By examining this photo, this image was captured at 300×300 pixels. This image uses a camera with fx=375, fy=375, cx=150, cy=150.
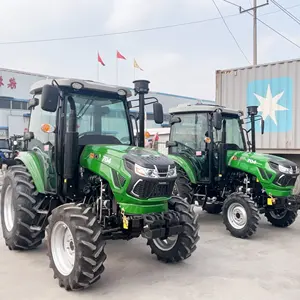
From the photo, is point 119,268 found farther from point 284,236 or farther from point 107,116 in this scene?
point 284,236

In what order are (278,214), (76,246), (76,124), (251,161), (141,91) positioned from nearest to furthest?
(76,246) → (76,124) → (141,91) → (251,161) → (278,214)

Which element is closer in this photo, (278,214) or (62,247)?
(62,247)

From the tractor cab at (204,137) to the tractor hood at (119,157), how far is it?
8.28 feet

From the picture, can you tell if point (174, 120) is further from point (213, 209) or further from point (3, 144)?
point (3, 144)

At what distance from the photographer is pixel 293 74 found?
8.90m

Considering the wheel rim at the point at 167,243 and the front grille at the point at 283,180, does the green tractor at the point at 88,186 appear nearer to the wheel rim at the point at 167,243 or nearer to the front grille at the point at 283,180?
the wheel rim at the point at 167,243

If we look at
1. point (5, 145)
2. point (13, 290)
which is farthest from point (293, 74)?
point (5, 145)

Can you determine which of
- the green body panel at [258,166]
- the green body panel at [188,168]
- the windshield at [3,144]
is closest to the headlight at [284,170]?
the green body panel at [258,166]

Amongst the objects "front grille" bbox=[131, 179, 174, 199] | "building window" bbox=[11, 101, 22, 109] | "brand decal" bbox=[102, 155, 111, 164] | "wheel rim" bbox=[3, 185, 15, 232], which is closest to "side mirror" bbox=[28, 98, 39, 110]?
"wheel rim" bbox=[3, 185, 15, 232]

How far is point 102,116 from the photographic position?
15.4 feet

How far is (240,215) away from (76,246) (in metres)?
3.30

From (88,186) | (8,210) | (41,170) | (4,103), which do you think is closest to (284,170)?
(88,186)

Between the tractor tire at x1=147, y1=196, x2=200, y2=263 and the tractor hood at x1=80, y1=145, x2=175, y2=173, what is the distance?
1.84 feet

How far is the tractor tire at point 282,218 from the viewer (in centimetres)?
669
